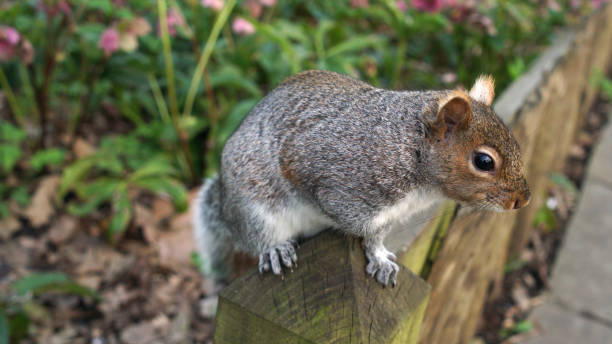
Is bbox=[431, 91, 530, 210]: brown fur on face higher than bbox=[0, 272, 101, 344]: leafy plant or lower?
higher

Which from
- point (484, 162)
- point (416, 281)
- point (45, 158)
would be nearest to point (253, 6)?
point (45, 158)

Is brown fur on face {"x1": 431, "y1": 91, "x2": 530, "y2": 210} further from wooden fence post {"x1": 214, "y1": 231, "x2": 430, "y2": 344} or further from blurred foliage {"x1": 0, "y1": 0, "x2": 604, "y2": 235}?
blurred foliage {"x1": 0, "y1": 0, "x2": 604, "y2": 235}

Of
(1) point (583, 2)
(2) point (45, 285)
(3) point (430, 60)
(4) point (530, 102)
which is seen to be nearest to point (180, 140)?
(2) point (45, 285)

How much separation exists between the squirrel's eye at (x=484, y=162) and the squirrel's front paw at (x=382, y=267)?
0.31 meters

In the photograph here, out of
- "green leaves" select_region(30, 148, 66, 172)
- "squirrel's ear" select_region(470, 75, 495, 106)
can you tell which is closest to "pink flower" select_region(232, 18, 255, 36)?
"green leaves" select_region(30, 148, 66, 172)

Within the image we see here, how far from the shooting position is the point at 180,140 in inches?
114

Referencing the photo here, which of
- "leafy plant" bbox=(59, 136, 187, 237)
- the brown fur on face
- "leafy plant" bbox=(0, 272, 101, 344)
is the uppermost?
the brown fur on face

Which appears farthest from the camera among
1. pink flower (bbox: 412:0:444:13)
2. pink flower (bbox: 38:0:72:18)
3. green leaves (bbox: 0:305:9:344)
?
pink flower (bbox: 412:0:444:13)

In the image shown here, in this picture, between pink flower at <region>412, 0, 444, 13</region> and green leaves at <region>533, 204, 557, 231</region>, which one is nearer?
pink flower at <region>412, 0, 444, 13</region>

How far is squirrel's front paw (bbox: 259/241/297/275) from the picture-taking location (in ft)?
4.01

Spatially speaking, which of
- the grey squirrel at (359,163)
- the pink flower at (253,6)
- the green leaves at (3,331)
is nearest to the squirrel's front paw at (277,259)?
the grey squirrel at (359,163)

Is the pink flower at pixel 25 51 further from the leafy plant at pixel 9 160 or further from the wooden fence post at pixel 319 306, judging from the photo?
the wooden fence post at pixel 319 306

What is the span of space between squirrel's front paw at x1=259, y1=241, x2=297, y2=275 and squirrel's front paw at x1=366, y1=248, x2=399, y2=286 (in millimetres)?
175

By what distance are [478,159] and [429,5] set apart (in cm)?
197
